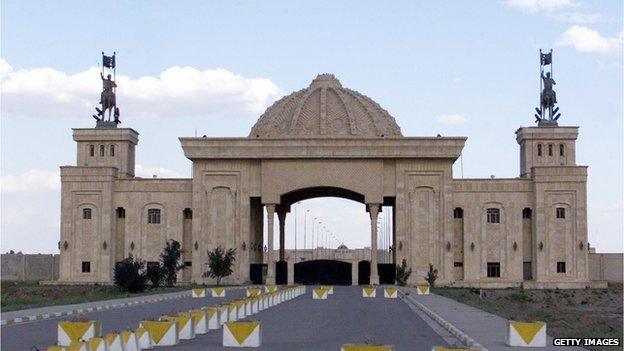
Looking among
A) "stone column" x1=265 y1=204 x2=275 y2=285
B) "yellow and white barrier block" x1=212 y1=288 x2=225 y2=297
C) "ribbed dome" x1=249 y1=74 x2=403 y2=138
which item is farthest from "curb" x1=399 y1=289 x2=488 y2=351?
"ribbed dome" x1=249 y1=74 x2=403 y2=138

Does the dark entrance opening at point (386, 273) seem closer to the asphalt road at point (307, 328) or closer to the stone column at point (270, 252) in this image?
the stone column at point (270, 252)

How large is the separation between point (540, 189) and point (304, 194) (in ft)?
60.7

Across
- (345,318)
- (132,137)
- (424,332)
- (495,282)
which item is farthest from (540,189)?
(424,332)

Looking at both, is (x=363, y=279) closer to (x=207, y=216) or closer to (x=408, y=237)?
(x=408, y=237)

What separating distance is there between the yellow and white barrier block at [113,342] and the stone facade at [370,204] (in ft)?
164

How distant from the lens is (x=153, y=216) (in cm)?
7106

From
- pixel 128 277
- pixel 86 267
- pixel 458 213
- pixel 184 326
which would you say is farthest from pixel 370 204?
pixel 184 326

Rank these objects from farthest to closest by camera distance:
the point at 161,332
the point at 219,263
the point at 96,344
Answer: the point at 219,263, the point at 161,332, the point at 96,344

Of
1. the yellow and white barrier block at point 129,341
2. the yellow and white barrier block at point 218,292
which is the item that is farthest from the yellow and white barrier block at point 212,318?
the yellow and white barrier block at point 218,292

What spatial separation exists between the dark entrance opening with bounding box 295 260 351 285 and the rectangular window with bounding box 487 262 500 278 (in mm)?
12322

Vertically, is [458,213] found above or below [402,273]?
above

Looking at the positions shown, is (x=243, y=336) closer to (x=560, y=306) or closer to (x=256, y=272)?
(x=560, y=306)

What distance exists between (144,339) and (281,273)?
52.5 m

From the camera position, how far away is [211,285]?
67.4m
